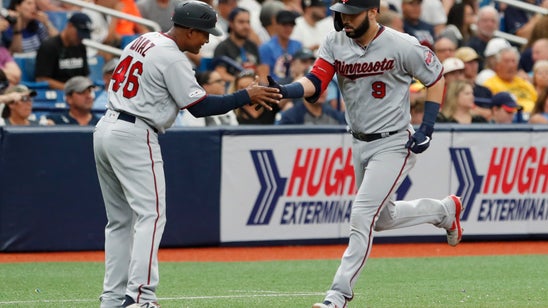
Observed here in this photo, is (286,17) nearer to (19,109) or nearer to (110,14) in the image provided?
(110,14)

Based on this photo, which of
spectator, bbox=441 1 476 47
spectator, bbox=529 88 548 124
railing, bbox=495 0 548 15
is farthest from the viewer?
spectator, bbox=441 1 476 47

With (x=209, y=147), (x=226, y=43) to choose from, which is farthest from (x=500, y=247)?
(x=226, y=43)

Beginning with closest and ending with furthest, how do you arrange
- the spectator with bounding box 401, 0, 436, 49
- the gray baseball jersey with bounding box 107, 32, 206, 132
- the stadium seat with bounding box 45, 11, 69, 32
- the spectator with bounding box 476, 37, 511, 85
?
the gray baseball jersey with bounding box 107, 32, 206, 132 < the stadium seat with bounding box 45, 11, 69, 32 < the spectator with bounding box 476, 37, 511, 85 < the spectator with bounding box 401, 0, 436, 49

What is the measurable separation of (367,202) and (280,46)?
7.74 m

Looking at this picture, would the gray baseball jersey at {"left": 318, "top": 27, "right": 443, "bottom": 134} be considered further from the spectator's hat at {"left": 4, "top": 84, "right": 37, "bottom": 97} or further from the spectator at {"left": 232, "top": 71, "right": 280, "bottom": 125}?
the spectator at {"left": 232, "top": 71, "right": 280, "bottom": 125}

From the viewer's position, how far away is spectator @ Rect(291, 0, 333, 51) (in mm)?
15312

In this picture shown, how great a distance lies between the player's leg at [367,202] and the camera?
7.08 m

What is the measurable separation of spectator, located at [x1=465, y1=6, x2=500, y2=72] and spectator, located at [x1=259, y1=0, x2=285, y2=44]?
113 inches

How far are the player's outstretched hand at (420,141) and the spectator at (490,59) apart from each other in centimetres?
785

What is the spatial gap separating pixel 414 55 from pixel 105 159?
6.83 feet

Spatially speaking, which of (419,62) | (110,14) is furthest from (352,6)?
(110,14)

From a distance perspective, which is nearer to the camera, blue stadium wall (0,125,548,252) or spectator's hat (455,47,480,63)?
blue stadium wall (0,125,548,252)

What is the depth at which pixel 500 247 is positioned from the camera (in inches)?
471

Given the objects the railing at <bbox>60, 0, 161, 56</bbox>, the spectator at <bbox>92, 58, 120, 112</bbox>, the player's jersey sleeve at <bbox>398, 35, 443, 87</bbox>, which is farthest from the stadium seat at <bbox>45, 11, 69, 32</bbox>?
the player's jersey sleeve at <bbox>398, 35, 443, 87</bbox>
